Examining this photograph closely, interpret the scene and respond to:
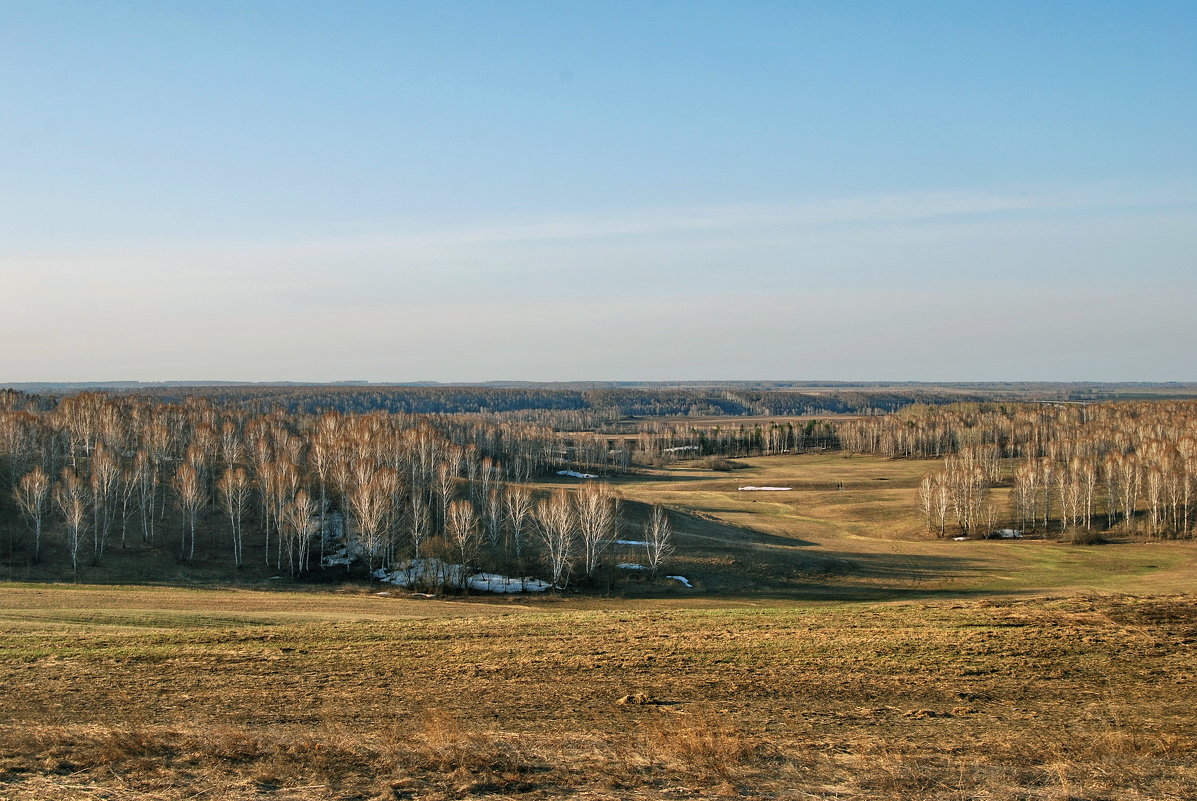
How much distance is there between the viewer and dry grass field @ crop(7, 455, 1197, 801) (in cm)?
1426

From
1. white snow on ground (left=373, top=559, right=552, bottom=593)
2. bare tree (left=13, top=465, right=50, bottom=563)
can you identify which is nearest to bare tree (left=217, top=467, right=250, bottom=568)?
bare tree (left=13, top=465, right=50, bottom=563)

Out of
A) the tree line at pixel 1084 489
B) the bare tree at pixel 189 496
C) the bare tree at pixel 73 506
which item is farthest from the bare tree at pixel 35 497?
the tree line at pixel 1084 489

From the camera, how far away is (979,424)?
169m

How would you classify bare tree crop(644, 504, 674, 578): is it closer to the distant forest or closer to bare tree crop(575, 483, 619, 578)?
the distant forest

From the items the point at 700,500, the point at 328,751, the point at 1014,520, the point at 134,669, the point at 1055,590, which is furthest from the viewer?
the point at 700,500

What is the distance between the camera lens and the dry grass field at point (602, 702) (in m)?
14.3

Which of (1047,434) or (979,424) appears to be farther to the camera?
(979,424)

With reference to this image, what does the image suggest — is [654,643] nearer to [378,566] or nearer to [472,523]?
[472,523]

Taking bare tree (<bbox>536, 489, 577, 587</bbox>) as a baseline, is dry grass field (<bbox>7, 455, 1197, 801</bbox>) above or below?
above

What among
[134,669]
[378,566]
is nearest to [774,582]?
[378,566]

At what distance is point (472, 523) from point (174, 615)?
95.7 ft

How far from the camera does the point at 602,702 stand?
19.6 meters

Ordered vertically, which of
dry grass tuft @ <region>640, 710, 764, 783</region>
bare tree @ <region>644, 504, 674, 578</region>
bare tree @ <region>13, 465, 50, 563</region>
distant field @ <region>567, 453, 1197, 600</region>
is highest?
dry grass tuft @ <region>640, 710, 764, 783</region>

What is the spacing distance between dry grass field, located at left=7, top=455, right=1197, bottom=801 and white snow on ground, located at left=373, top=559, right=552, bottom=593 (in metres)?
16.7
